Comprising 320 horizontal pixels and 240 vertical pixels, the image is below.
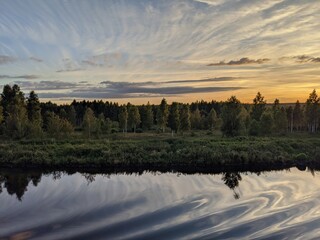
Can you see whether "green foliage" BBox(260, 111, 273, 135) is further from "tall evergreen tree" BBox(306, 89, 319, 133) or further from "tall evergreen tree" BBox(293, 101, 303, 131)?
"tall evergreen tree" BBox(293, 101, 303, 131)

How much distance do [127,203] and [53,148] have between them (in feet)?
72.0

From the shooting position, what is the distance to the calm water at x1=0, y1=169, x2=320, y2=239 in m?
14.2

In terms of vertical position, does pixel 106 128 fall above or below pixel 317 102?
below

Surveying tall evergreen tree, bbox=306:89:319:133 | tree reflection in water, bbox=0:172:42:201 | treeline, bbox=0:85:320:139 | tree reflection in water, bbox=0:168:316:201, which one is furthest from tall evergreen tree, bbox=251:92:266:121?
tree reflection in water, bbox=0:172:42:201

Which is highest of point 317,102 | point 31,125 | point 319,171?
point 317,102

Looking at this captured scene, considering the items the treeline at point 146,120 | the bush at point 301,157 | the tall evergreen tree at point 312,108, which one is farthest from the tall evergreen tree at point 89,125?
the tall evergreen tree at point 312,108

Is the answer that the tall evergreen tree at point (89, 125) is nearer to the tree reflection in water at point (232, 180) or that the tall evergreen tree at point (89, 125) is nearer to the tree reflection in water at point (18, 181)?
the tree reflection in water at point (18, 181)

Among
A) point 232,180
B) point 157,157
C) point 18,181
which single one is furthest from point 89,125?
point 232,180

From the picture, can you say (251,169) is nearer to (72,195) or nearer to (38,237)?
(72,195)

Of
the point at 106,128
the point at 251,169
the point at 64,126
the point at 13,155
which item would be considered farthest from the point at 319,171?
the point at 106,128

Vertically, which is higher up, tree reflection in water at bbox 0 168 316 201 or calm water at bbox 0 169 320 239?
calm water at bbox 0 169 320 239

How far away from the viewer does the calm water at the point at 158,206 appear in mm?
14227

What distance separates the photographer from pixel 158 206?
18.4 m

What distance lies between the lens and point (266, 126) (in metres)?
56.4
